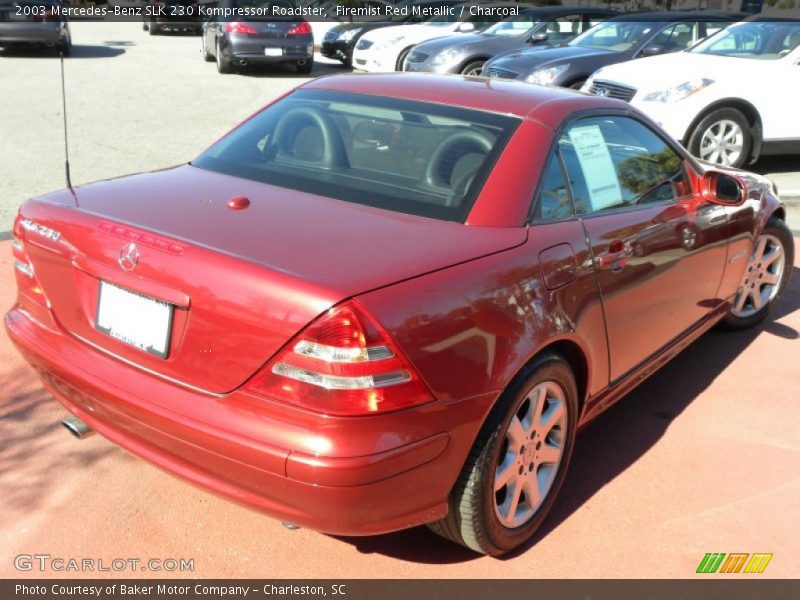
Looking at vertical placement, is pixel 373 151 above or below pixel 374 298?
above

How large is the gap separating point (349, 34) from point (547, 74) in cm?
907

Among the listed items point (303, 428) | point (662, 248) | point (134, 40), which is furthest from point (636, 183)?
point (134, 40)

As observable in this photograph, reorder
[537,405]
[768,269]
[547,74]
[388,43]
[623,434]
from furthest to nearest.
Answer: [388,43]
[547,74]
[768,269]
[623,434]
[537,405]

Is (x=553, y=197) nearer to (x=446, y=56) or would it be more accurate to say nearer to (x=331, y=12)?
(x=446, y=56)

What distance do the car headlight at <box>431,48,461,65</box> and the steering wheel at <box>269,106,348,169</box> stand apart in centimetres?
1047

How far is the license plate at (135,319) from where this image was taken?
2773 mm

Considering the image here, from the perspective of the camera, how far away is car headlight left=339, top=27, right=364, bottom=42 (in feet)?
62.3

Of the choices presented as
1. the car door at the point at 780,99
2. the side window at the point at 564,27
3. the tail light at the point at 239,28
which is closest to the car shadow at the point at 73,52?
the tail light at the point at 239,28

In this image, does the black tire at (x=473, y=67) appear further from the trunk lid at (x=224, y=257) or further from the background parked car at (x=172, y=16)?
the background parked car at (x=172, y=16)

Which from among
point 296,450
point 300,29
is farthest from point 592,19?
point 296,450

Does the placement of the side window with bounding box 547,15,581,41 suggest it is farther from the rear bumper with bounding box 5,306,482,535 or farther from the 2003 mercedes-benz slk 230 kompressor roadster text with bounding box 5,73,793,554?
the rear bumper with bounding box 5,306,482,535

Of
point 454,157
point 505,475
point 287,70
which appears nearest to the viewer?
point 505,475

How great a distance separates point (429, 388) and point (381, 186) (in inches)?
41.3

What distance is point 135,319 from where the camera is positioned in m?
2.84
